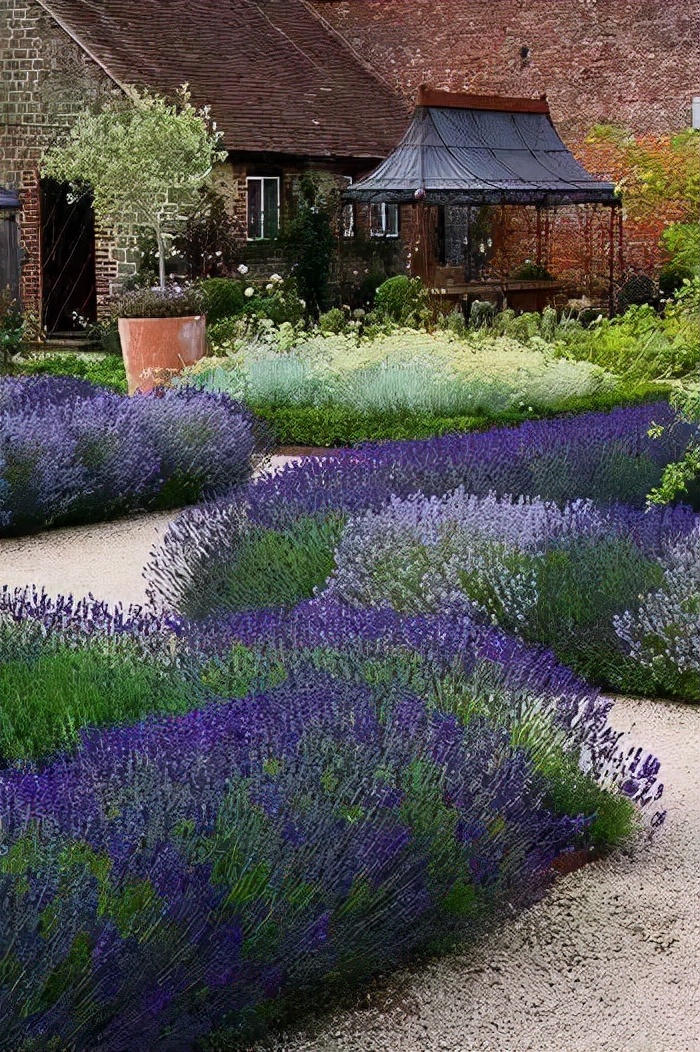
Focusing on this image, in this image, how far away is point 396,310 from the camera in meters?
22.1

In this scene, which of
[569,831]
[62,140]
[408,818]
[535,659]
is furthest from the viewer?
[62,140]

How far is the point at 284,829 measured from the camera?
3807mm

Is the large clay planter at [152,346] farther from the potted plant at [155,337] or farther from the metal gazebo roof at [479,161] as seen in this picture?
the metal gazebo roof at [479,161]

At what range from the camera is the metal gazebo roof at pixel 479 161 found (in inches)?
900

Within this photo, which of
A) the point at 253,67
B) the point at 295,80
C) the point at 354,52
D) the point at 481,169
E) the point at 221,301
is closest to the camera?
the point at 221,301

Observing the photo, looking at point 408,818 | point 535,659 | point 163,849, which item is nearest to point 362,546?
point 535,659

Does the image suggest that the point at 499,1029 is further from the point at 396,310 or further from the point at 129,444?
the point at 396,310

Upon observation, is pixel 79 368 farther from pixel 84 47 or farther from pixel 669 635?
pixel 669 635

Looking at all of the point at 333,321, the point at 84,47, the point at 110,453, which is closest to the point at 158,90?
the point at 84,47

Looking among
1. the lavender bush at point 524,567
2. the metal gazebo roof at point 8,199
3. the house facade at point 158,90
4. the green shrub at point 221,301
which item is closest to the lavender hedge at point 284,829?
the lavender bush at point 524,567

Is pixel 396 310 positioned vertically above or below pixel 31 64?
below

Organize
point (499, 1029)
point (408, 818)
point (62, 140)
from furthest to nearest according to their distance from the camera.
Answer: point (62, 140), point (408, 818), point (499, 1029)

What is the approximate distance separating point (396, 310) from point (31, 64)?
7170mm

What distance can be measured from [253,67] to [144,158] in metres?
7.68
